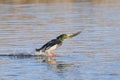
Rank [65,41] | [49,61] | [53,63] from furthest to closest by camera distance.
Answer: [65,41] < [49,61] < [53,63]

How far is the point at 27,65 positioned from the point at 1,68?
0.79 meters

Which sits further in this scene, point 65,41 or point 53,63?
point 65,41

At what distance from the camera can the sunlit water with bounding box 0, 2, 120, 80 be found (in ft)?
48.6

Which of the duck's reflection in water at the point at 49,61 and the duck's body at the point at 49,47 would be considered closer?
the duck's reflection in water at the point at 49,61

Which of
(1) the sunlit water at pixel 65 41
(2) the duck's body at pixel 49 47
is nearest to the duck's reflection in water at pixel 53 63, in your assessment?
(1) the sunlit water at pixel 65 41

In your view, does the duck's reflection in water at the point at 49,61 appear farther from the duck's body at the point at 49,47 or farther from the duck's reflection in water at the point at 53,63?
the duck's body at the point at 49,47

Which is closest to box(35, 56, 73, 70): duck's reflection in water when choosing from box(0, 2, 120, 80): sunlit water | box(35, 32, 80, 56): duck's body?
box(0, 2, 120, 80): sunlit water

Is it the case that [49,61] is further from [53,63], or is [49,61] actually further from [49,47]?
[49,47]

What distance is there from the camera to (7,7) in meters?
36.0

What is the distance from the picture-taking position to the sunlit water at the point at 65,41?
14.8 metres

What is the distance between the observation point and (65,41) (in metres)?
21.8

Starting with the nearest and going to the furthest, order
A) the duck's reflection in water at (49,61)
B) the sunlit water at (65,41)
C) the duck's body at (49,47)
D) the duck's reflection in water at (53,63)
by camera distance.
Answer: the sunlit water at (65,41), the duck's reflection in water at (53,63), the duck's reflection in water at (49,61), the duck's body at (49,47)

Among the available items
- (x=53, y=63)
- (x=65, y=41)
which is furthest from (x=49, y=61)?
(x=65, y=41)

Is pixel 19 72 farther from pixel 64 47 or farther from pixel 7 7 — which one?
pixel 7 7
